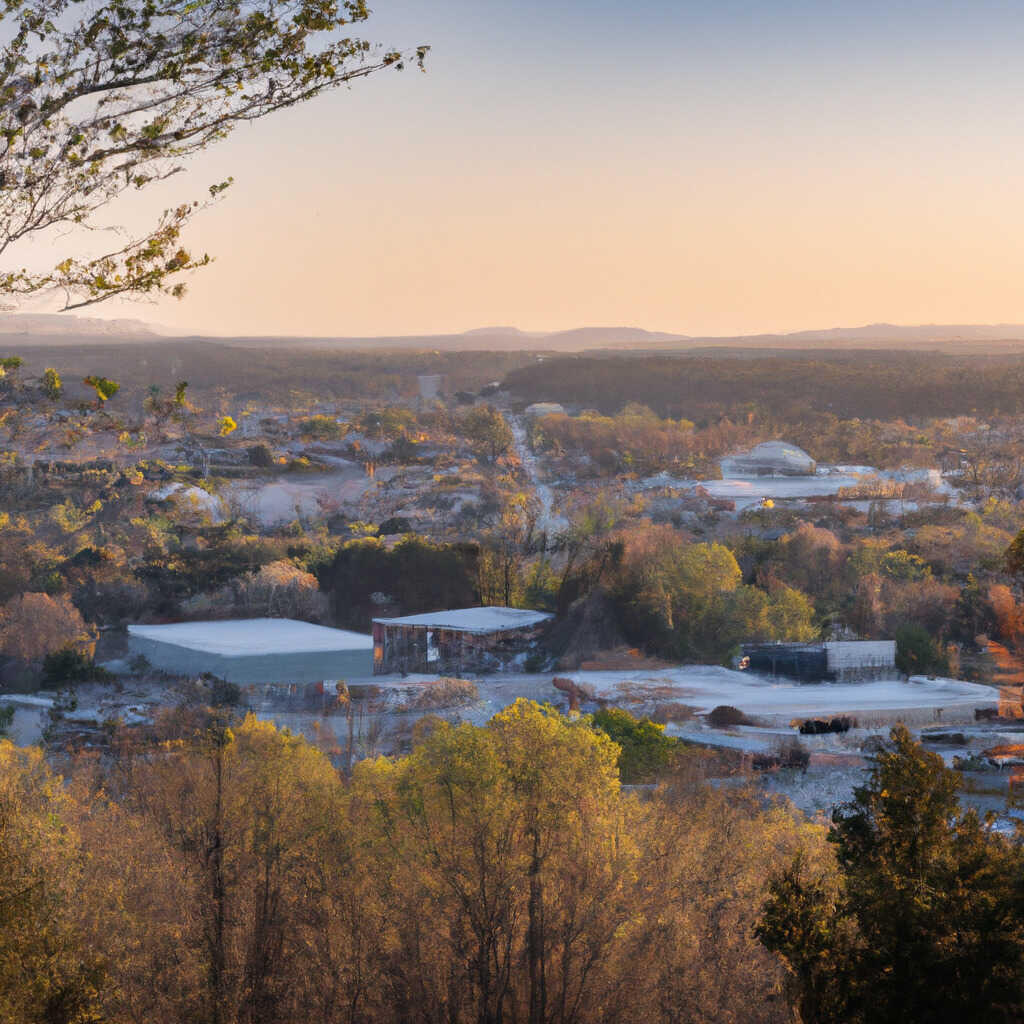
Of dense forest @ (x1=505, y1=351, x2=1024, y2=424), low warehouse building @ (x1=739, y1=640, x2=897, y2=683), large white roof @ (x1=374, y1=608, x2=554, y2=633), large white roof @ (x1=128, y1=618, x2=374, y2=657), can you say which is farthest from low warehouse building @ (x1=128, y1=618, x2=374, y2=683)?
dense forest @ (x1=505, y1=351, x2=1024, y2=424)

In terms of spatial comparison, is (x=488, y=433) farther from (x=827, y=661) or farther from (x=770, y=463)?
(x=827, y=661)

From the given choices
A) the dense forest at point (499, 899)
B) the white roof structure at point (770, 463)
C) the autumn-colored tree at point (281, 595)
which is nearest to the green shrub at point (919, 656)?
the autumn-colored tree at point (281, 595)

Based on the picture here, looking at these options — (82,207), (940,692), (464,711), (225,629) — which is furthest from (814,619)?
(82,207)

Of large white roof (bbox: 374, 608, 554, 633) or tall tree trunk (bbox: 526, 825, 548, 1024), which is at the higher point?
tall tree trunk (bbox: 526, 825, 548, 1024)

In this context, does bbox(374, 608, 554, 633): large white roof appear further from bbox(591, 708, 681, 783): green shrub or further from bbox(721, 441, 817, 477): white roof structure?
bbox(721, 441, 817, 477): white roof structure

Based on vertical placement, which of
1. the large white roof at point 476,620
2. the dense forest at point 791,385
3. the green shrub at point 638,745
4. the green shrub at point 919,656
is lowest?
the green shrub at point 919,656

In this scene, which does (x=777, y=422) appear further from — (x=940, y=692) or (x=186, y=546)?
(x=940, y=692)

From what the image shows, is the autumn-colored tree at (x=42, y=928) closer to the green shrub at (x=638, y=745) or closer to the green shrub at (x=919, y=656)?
the green shrub at (x=638, y=745)

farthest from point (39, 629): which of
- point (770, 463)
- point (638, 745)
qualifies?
point (770, 463)
